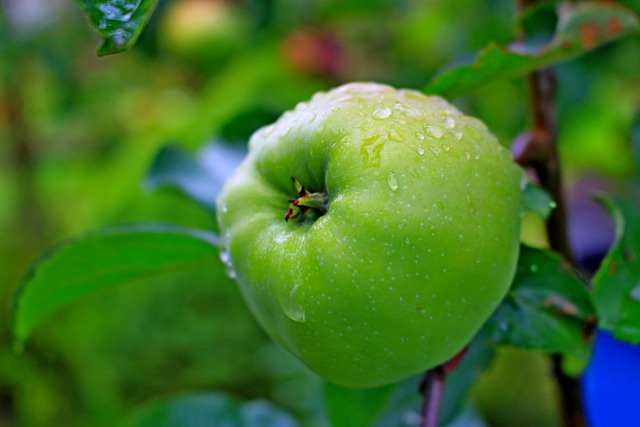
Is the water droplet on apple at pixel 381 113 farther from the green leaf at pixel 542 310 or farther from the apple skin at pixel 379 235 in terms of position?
the green leaf at pixel 542 310

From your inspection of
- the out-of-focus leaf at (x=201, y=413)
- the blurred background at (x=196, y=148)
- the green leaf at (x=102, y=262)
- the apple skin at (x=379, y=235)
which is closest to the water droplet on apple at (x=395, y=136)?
the apple skin at (x=379, y=235)

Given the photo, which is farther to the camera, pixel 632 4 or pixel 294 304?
pixel 632 4

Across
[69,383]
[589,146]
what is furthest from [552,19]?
[69,383]

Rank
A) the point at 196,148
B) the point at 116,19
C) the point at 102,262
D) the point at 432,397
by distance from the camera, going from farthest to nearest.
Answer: the point at 196,148, the point at 102,262, the point at 432,397, the point at 116,19

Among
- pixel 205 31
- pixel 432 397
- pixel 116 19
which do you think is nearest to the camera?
pixel 116 19

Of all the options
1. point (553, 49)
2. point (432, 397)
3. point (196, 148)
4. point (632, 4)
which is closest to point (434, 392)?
point (432, 397)

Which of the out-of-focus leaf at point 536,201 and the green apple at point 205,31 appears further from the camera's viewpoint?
the green apple at point 205,31

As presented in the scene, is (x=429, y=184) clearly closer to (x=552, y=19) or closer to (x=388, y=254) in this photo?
(x=388, y=254)

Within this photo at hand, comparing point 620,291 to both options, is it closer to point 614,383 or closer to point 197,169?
point 614,383
